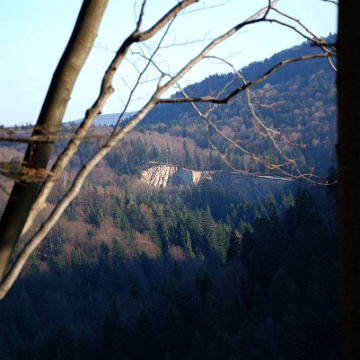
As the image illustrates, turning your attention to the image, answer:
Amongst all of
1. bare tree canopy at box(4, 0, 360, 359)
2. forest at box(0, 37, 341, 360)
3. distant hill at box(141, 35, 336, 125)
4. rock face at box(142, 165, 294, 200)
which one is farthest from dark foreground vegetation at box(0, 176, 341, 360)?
distant hill at box(141, 35, 336, 125)

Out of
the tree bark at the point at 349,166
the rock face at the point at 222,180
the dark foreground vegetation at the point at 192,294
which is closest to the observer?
the tree bark at the point at 349,166

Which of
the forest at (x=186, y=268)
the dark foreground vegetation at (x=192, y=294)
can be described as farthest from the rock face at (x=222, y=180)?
the dark foreground vegetation at (x=192, y=294)

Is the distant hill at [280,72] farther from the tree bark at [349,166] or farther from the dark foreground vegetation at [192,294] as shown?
the tree bark at [349,166]

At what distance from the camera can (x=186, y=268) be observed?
143 ft

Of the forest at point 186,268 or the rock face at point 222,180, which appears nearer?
the forest at point 186,268

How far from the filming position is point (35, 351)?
24484 millimetres

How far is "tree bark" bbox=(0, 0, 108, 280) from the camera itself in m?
2.19

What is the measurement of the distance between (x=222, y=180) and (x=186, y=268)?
33363 mm

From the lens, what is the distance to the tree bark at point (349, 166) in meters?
1.81

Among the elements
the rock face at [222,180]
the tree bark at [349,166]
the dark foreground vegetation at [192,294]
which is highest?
the tree bark at [349,166]

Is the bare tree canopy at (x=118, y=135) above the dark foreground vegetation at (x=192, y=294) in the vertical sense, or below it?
above

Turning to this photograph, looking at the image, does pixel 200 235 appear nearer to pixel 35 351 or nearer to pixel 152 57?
pixel 35 351

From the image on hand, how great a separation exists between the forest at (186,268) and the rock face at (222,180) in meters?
1.67

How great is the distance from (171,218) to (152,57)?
51.9 m
